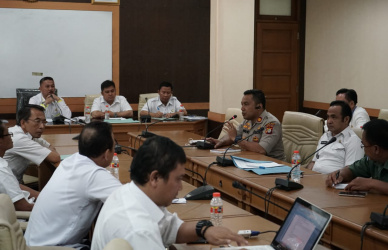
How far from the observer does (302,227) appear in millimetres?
2342

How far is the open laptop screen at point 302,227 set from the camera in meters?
2.22

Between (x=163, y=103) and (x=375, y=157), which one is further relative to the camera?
(x=163, y=103)

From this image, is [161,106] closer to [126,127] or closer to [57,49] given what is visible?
[126,127]

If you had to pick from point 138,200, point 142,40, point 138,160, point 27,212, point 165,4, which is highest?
point 165,4

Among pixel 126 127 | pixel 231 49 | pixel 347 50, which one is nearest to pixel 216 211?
pixel 126 127

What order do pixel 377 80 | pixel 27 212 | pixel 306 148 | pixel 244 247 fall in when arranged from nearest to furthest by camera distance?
pixel 244 247 < pixel 27 212 < pixel 306 148 < pixel 377 80

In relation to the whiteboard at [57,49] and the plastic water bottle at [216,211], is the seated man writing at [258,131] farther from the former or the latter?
the whiteboard at [57,49]

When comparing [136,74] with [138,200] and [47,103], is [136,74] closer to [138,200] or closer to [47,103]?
[47,103]

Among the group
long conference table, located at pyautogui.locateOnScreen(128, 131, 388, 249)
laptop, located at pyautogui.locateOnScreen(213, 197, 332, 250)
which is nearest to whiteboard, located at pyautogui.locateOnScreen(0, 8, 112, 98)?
long conference table, located at pyautogui.locateOnScreen(128, 131, 388, 249)

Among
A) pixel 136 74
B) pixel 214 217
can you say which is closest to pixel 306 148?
pixel 214 217

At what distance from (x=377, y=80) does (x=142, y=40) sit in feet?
12.5

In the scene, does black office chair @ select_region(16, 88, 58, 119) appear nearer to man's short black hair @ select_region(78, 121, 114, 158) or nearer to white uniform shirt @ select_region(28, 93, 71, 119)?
white uniform shirt @ select_region(28, 93, 71, 119)

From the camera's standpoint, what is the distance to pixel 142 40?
962 centimetres

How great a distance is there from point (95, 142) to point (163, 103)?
17.4ft
